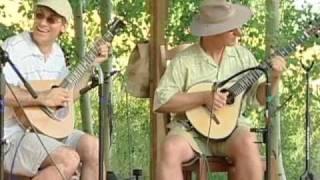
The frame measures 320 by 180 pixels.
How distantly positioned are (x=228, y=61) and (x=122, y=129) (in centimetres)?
273

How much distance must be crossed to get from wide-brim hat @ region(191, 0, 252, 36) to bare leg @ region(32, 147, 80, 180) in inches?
33.5

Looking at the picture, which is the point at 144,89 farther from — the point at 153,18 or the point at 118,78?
the point at 118,78

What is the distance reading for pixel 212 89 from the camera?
3.65 m

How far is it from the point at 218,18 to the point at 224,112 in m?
0.45

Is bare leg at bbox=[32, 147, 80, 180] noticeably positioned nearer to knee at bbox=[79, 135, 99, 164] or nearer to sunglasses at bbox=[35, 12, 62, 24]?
knee at bbox=[79, 135, 99, 164]

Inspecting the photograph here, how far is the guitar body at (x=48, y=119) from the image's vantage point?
3.46 m

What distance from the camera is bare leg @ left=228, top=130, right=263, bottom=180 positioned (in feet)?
11.5

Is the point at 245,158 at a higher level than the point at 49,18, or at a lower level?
lower

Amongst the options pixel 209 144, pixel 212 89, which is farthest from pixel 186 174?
pixel 212 89

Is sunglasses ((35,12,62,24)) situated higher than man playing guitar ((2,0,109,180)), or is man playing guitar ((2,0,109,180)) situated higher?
sunglasses ((35,12,62,24))

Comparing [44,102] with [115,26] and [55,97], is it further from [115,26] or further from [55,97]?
[115,26]

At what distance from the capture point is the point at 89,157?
3.51m

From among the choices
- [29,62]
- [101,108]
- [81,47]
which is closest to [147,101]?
[81,47]

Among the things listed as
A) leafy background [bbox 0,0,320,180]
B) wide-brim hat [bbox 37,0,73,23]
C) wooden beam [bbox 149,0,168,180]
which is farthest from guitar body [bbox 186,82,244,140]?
leafy background [bbox 0,0,320,180]
